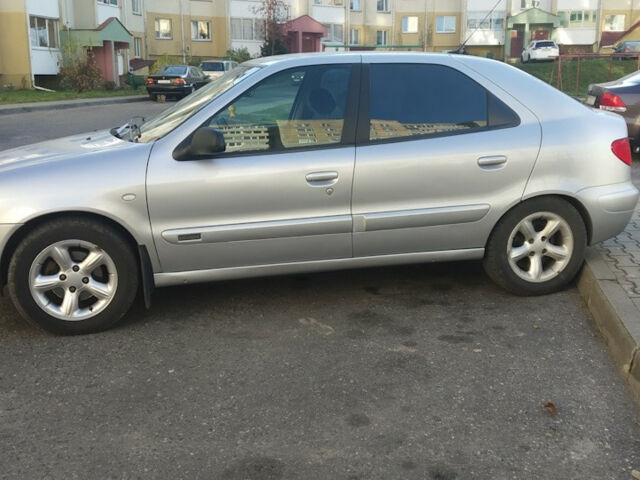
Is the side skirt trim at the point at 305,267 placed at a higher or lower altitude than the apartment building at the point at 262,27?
lower

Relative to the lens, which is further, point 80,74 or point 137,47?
point 137,47

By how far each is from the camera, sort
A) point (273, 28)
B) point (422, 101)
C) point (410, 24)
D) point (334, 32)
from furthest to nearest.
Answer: point (410, 24) → point (334, 32) → point (273, 28) → point (422, 101)

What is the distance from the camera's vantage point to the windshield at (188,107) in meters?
4.59

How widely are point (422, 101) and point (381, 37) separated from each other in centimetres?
6125

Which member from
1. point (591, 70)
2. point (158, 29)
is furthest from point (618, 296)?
point (158, 29)

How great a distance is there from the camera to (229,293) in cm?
513

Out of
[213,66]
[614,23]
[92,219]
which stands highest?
[614,23]

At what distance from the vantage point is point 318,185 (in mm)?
4484

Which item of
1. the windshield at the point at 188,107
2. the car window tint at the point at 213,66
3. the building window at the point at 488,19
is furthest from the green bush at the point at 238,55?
the windshield at the point at 188,107

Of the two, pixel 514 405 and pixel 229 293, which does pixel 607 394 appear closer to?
pixel 514 405

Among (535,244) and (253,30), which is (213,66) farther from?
(535,244)

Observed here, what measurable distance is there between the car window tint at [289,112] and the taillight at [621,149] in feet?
6.23

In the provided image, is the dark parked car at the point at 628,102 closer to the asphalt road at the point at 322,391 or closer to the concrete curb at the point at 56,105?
the asphalt road at the point at 322,391

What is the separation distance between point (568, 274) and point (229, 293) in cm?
237
